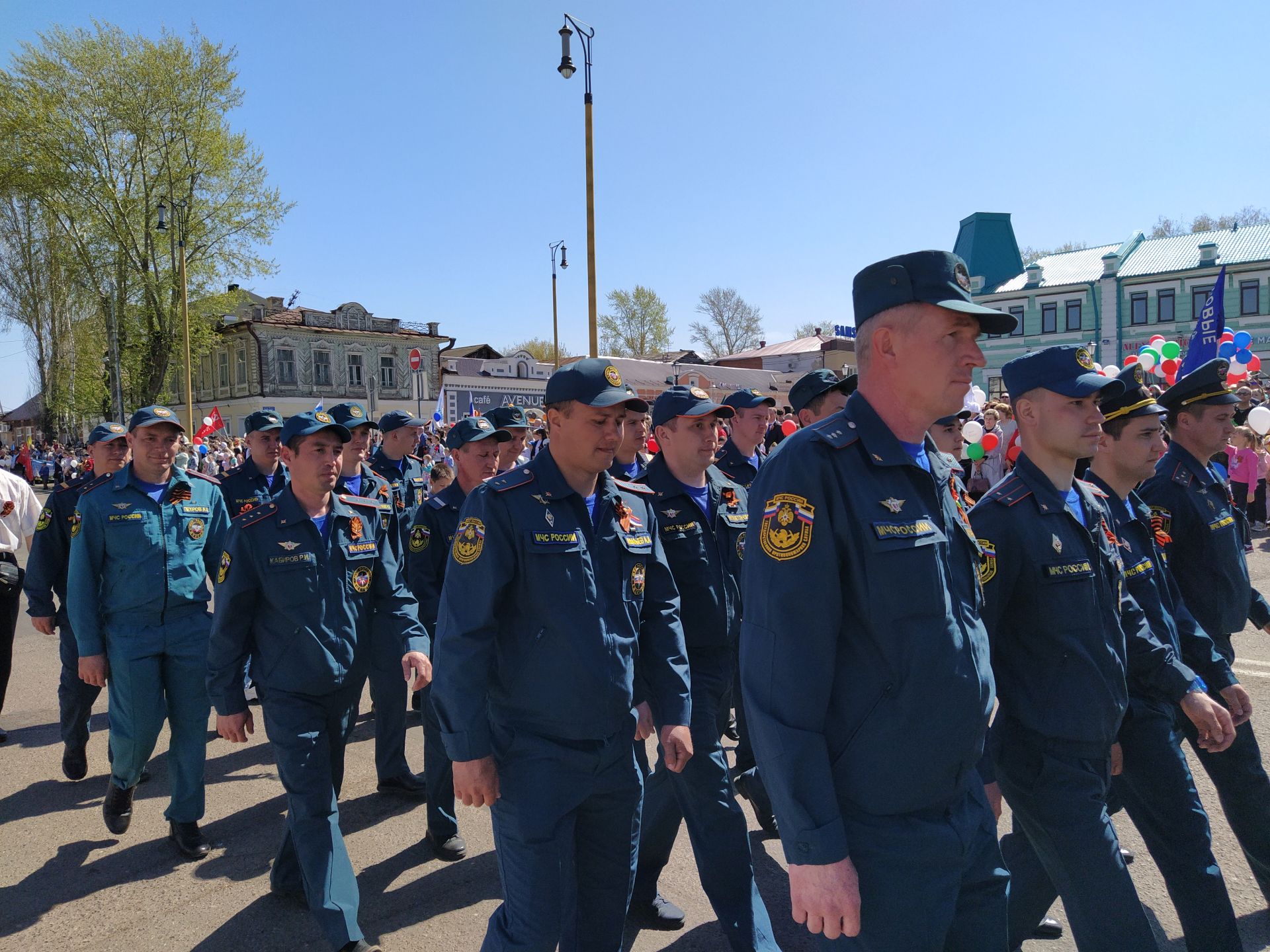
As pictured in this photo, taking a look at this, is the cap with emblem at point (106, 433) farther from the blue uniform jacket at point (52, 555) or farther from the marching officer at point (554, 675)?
the marching officer at point (554, 675)

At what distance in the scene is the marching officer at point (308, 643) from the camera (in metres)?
3.39

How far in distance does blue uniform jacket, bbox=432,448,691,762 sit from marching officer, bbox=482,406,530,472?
3033 millimetres

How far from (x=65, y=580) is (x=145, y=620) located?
1519 mm

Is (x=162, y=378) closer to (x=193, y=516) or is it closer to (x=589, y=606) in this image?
(x=193, y=516)

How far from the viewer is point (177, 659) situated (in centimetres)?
452

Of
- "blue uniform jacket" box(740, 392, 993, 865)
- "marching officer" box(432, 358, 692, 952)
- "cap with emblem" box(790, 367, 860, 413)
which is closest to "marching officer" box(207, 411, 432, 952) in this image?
"marching officer" box(432, 358, 692, 952)

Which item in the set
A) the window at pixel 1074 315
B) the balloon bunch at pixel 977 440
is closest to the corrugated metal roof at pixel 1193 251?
the window at pixel 1074 315

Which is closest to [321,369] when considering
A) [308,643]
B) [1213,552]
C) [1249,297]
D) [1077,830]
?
[1249,297]

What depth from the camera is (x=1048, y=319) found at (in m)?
45.2

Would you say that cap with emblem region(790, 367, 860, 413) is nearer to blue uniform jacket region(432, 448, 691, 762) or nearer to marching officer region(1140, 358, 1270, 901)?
marching officer region(1140, 358, 1270, 901)

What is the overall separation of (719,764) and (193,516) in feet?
10.6

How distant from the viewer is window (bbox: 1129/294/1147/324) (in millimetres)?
42844

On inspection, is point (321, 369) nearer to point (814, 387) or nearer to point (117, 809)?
point (814, 387)

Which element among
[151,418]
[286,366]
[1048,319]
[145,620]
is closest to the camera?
[145,620]
